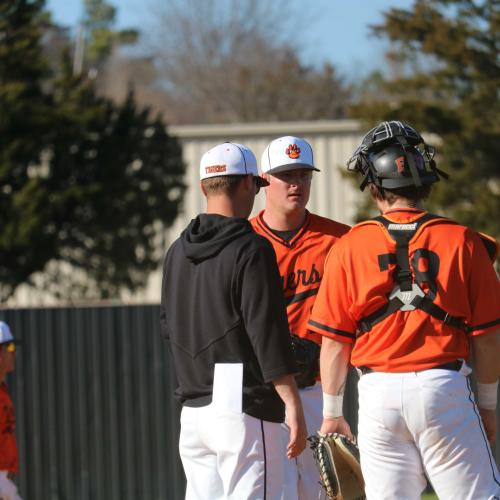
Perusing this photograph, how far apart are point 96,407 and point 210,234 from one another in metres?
6.43

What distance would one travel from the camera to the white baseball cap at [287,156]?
627cm

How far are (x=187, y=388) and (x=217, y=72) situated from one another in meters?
40.5

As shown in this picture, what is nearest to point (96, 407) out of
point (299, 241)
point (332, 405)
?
point (299, 241)

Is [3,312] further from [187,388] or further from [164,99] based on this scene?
[164,99]

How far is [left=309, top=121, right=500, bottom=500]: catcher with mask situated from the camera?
4574 millimetres

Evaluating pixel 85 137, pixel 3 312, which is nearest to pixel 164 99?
pixel 85 137

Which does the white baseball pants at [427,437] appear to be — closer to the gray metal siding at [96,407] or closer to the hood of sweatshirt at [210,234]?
the hood of sweatshirt at [210,234]

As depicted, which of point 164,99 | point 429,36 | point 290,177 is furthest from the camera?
point 164,99

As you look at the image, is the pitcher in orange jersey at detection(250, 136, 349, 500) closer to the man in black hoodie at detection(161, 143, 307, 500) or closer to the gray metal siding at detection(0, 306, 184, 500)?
the man in black hoodie at detection(161, 143, 307, 500)

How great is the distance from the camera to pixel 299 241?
6.39 metres

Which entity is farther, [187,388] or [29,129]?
[29,129]

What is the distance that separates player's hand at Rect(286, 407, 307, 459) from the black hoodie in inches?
5.6

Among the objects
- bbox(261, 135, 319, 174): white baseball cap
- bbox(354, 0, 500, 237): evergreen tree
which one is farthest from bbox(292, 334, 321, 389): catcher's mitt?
bbox(354, 0, 500, 237): evergreen tree

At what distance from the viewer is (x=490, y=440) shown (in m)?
4.79
